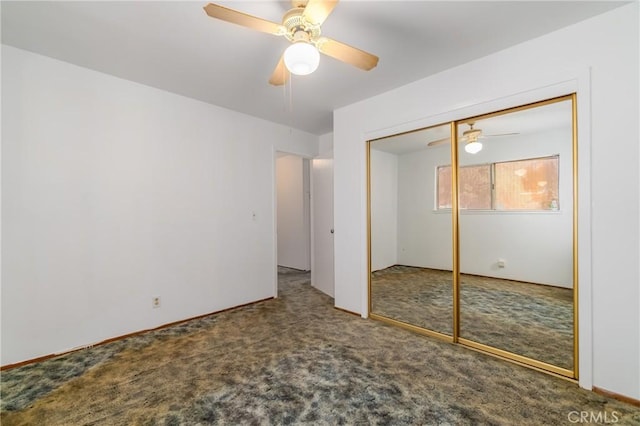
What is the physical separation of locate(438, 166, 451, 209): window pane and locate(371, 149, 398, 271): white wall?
52 centimetres

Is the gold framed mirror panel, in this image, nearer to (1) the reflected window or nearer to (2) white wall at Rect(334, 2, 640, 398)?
(1) the reflected window

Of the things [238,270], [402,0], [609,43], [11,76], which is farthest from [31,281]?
[609,43]

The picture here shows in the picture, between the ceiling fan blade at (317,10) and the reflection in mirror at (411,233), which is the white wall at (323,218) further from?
the ceiling fan blade at (317,10)

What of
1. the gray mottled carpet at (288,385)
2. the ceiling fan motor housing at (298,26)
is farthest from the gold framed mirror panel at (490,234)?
the ceiling fan motor housing at (298,26)

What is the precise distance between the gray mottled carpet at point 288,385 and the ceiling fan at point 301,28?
2.04 m

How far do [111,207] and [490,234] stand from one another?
3647 mm

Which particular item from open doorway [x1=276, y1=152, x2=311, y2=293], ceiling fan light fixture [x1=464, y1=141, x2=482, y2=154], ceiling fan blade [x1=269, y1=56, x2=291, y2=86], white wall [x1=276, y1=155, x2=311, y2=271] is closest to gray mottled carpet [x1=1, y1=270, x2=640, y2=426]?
ceiling fan light fixture [x1=464, y1=141, x2=482, y2=154]

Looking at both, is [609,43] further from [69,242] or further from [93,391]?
[69,242]

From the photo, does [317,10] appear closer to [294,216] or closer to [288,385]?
[288,385]

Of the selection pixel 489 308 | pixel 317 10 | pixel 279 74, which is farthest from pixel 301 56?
pixel 489 308

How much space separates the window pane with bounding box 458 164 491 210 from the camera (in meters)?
2.55

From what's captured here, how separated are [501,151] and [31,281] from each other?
4211mm

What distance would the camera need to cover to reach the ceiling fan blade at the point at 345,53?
1605 millimetres

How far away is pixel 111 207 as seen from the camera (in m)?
2.60
